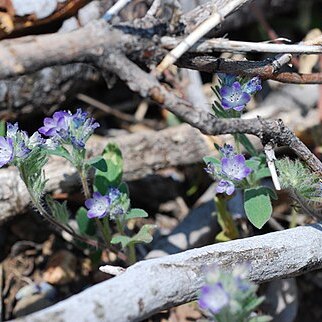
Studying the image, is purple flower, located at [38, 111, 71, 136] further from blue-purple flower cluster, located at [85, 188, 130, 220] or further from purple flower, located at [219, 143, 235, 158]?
purple flower, located at [219, 143, 235, 158]

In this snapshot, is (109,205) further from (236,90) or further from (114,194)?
(236,90)

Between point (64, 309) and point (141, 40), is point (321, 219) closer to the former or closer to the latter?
point (141, 40)

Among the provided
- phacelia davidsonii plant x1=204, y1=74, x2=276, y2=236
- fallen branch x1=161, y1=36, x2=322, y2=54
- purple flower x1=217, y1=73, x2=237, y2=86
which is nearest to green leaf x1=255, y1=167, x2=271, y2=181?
phacelia davidsonii plant x1=204, y1=74, x2=276, y2=236

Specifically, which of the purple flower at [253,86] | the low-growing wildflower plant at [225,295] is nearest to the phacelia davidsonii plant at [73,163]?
the purple flower at [253,86]

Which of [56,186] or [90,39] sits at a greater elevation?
[90,39]

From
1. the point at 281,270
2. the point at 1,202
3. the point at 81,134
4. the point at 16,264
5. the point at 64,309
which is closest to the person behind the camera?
the point at 64,309

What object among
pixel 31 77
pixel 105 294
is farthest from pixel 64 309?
pixel 31 77

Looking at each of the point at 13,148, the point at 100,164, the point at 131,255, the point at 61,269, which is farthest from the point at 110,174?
the point at 61,269
